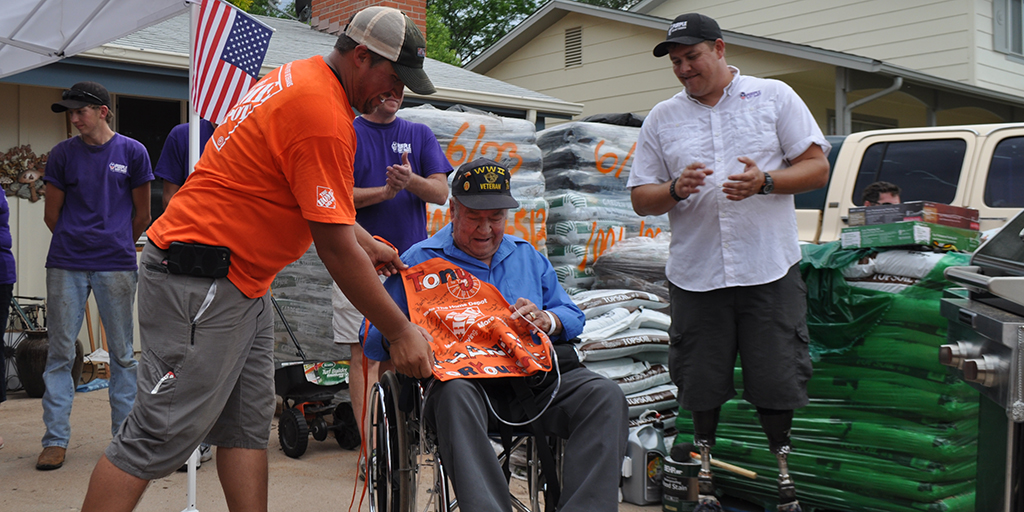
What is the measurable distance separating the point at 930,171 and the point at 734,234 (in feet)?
11.3

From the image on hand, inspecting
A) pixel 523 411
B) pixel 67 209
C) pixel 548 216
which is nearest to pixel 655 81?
pixel 548 216

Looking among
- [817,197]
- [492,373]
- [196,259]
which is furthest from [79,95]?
[817,197]

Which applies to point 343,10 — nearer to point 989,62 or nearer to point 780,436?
point 989,62

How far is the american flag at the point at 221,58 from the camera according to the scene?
3.92m

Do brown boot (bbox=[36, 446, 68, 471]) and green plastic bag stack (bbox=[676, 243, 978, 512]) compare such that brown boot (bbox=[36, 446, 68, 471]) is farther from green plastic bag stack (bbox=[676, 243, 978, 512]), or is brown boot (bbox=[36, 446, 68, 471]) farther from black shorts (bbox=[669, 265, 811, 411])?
green plastic bag stack (bbox=[676, 243, 978, 512])

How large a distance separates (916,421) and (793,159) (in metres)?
1.18

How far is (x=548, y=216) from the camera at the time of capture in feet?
22.5

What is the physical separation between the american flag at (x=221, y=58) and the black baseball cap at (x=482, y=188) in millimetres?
1571

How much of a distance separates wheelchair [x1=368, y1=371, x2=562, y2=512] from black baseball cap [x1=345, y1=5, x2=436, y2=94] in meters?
1.06

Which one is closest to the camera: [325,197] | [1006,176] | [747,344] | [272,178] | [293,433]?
[325,197]

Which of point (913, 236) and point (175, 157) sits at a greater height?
point (175, 157)

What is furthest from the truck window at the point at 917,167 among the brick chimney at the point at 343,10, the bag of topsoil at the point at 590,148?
the brick chimney at the point at 343,10

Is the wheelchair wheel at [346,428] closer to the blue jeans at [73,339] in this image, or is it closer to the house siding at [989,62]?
the blue jeans at [73,339]

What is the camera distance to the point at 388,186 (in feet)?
12.8
